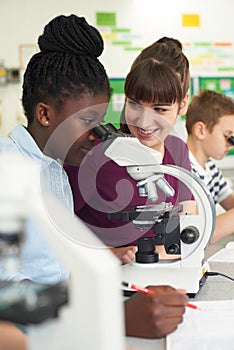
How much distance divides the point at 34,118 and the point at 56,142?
8cm

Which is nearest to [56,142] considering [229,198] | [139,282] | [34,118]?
[34,118]

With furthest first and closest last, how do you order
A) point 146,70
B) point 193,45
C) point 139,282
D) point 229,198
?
1. point 193,45
2. point 229,198
3. point 146,70
4. point 139,282

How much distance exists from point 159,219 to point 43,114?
0.37m

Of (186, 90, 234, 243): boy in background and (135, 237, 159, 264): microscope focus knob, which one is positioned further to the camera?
(186, 90, 234, 243): boy in background

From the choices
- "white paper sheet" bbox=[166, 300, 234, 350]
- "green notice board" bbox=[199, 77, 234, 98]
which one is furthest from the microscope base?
"green notice board" bbox=[199, 77, 234, 98]

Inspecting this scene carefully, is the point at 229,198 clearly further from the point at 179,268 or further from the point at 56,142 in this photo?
the point at 56,142

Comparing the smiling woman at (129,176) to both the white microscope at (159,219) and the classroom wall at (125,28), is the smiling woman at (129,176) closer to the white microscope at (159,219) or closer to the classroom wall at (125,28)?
the white microscope at (159,219)

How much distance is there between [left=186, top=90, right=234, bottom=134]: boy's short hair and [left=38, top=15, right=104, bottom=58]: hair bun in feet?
3.38

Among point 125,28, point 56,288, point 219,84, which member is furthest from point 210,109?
point 56,288

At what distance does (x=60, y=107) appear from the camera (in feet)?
4.19

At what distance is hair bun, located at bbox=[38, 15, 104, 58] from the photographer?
135cm

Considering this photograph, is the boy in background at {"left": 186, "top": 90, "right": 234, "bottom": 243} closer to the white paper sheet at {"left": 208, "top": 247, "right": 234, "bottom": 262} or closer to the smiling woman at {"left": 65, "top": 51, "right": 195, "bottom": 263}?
the white paper sheet at {"left": 208, "top": 247, "right": 234, "bottom": 262}

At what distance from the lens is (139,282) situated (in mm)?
1373

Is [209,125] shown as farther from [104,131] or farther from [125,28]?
[125,28]
